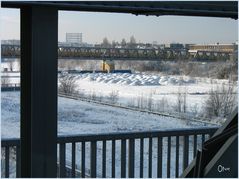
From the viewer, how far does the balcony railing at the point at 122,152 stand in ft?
9.43

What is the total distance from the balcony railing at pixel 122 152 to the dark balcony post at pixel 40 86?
112 centimetres

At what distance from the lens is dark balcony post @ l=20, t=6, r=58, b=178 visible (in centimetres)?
158

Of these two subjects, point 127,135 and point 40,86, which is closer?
point 40,86

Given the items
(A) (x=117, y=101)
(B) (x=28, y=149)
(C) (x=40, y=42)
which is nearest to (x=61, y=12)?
(C) (x=40, y=42)

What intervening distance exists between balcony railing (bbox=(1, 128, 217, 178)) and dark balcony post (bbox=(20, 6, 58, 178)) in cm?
112

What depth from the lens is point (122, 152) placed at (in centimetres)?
311

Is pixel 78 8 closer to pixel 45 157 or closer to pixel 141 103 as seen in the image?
pixel 45 157

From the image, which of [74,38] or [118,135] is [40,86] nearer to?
[74,38]

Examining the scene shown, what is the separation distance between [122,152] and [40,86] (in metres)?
1.63

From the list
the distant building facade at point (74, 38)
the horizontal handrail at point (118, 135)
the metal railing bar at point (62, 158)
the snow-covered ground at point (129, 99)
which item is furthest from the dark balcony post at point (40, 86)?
the snow-covered ground at point (129, 99)

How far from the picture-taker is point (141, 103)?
371 inches

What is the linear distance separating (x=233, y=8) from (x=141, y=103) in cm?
777

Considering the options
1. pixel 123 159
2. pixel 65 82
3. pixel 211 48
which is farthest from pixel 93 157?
pixel 65 82

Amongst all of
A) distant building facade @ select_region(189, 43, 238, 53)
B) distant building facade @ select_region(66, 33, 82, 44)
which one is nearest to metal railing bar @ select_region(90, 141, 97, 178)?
distant building facade @ select_region(66, 33, 82, 44)
